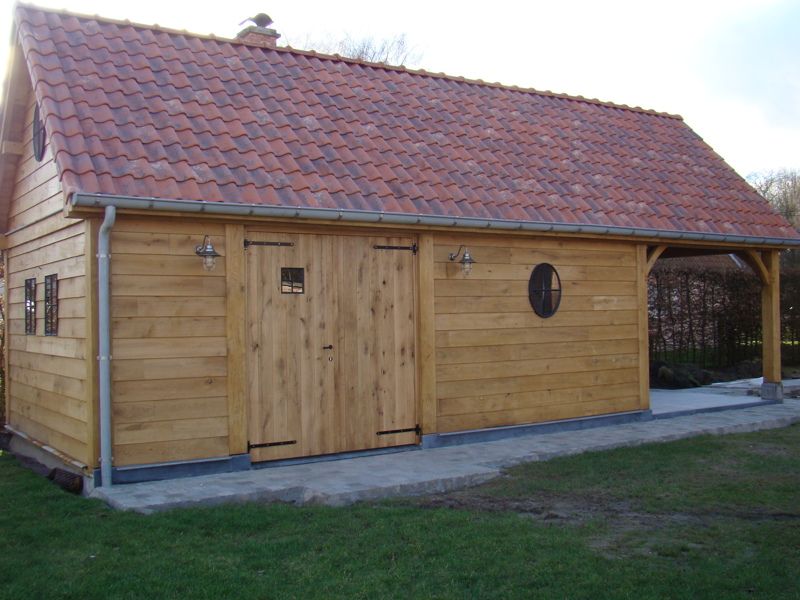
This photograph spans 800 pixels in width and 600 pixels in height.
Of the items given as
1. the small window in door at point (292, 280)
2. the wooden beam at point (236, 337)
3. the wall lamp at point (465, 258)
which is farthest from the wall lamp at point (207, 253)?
the wall lamp at point (465, 258)

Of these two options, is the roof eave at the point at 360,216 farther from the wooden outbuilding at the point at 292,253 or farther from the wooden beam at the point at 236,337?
the wooden beam at the point at 236,337

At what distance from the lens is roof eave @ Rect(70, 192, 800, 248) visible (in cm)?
736

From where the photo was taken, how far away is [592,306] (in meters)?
11.0

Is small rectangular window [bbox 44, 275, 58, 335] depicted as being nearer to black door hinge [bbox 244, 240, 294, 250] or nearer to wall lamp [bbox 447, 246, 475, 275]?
black door hinge [bbox 244, 240, 294, 250]

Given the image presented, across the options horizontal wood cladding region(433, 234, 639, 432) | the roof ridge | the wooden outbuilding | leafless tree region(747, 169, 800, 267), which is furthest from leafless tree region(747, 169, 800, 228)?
horizontal wood cladding region(433, 234, 639, 432)

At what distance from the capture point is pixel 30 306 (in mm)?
10094

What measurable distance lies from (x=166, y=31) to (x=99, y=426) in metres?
4.88

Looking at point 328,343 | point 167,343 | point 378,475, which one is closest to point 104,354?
point 167,343

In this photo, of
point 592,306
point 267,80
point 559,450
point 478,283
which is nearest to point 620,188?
point 592,306

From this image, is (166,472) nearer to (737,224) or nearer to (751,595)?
(751,595)

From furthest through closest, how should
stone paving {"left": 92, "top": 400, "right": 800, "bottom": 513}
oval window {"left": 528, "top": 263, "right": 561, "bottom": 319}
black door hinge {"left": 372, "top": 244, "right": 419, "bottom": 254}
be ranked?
oval window {"left": 528, "top": 263, "right": 561, "bottom": 319}
black door hinge {"left": 372, "top": 244, "right": 419, "bottom": 254}
stone paving {"left": 92, "top": 400, "right": 800, "bottom": 513}

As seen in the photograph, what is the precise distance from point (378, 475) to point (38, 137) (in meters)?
5.20

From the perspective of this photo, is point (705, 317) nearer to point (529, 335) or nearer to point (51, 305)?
point (529, 335)

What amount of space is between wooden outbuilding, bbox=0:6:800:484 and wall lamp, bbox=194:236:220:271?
0.06 feet
